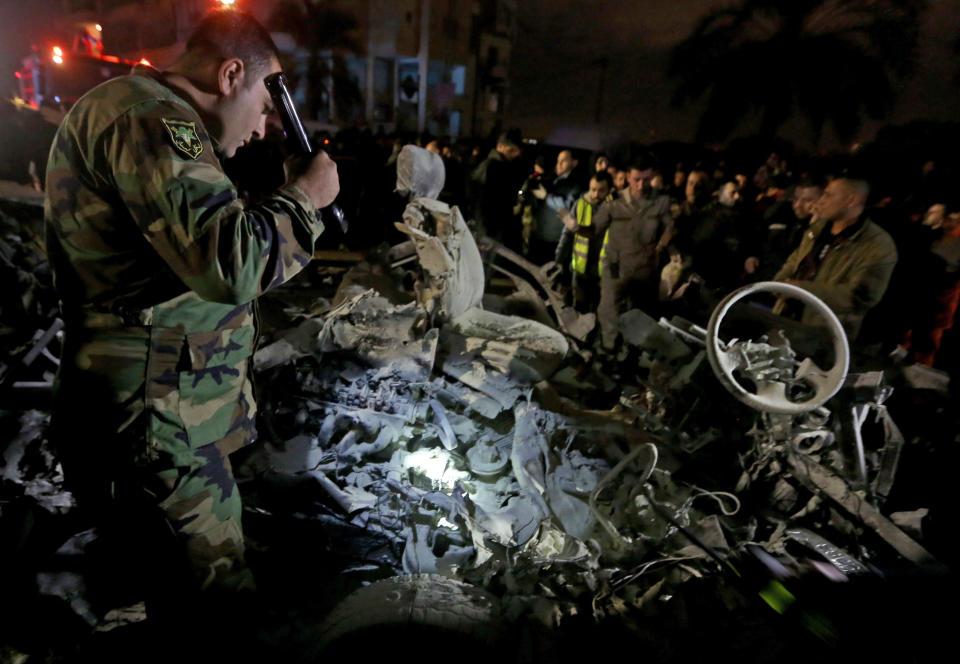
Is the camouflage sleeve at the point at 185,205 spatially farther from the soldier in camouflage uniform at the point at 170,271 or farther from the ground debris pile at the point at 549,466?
the ground debris pile at the point at 549,466

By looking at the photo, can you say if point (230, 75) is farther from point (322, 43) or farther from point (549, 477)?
point (322, 43)

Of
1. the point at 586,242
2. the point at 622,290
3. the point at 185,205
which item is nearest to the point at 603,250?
the point at 586,242

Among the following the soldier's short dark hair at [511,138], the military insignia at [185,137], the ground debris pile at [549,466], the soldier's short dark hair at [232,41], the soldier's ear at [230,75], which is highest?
the soldier's short dark hair at [232,41]

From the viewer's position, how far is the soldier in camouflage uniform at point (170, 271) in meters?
1.28

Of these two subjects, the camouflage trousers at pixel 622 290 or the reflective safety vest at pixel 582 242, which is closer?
the camouflage trousers at pixel 622 290

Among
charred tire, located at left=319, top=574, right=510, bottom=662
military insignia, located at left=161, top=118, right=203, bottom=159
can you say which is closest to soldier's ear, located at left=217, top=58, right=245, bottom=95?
military insignia, located at left=161, top=118, right=203, bottom=159

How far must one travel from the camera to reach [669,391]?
3109 mm

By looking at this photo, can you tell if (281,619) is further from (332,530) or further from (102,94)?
(102,94)

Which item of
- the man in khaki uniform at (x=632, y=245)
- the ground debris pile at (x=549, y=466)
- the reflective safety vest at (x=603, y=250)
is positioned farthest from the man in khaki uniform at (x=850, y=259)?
the reflective safety vest at (x=603, y=250)

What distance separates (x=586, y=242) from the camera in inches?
229

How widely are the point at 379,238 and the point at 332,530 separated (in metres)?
7.19

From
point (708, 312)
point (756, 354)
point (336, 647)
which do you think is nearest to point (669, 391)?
point (756, 354)

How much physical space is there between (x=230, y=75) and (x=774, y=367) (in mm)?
2728

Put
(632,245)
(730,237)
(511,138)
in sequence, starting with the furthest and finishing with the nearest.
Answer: (511,138) → (730,237) → (632,245)
